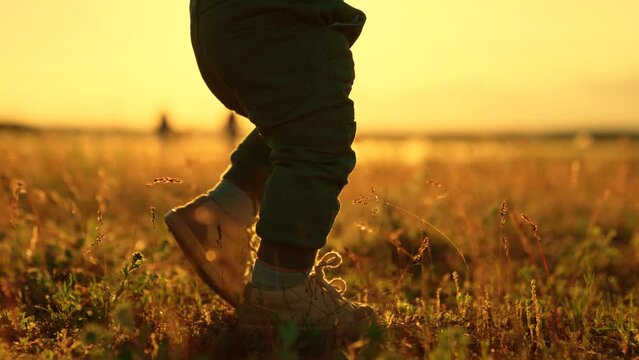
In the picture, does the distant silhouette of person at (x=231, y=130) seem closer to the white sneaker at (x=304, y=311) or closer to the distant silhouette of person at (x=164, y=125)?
the distant silhouette of person at (x=164, y=125)

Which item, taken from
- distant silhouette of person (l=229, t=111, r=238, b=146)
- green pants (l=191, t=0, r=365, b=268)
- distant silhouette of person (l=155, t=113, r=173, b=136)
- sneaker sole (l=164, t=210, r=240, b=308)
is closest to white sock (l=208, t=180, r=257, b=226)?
sneaker sole (l=164, t=210, r=240, b=308)

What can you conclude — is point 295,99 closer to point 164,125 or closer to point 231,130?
point 164,125

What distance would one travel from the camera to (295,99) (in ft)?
7.84

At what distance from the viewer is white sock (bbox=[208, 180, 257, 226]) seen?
291 centimetres

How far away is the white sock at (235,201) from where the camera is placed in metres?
2.91

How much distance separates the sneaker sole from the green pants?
29cm

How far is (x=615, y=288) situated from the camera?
3561 mm

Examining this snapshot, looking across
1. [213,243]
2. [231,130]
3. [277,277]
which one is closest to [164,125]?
[231,130]

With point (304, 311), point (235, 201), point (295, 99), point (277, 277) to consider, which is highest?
point (295, 99)

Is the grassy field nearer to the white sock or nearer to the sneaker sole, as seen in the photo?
the sneaker sole

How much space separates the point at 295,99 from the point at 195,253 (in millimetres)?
741

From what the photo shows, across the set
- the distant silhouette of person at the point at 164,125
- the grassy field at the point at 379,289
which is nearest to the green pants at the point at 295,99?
the grassy field at the point at 379,289

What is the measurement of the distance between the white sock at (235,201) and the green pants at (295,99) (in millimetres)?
418

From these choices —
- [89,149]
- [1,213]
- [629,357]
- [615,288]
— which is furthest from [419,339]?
[89,149]
